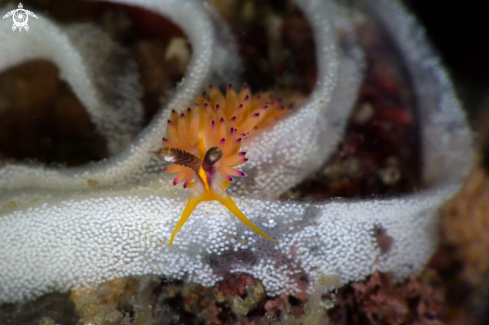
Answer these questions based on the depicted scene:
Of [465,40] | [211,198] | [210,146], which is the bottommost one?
[211,198]

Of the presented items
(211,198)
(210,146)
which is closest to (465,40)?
(210,146)

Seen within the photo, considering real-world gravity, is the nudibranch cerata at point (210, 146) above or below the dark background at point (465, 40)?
below

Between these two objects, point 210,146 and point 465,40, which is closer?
point 210,146

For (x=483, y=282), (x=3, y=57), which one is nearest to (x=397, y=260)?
(x=483, y=282)

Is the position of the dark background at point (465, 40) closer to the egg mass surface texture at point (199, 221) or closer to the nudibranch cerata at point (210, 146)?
the egg mass surface texture at point (199, 221)

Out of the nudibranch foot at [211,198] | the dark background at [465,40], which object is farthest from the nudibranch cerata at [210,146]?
the dark background at [465,40]

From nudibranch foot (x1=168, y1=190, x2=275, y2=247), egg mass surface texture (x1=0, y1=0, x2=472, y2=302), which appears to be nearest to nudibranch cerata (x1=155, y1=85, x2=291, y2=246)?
nudibranch foot (x1=168, y1=190, x2=275, y2=247)

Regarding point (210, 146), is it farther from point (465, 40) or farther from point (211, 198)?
point (465, 40)

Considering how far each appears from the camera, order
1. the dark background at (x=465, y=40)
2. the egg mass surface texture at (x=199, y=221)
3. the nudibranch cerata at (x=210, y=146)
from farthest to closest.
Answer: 1. the dark background at (x=465, y=40)
2. the egg mass surface texture at (x=199, y=221)
3. the nudibranch cerata at (x=210, y=146)
